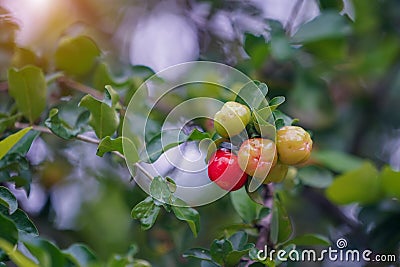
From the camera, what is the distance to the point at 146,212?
0.86 metres

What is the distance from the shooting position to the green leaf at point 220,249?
3.01 ft

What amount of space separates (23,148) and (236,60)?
81 centimetres

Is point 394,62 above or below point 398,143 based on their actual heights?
above

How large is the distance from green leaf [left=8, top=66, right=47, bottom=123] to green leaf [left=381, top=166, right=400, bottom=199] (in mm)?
681

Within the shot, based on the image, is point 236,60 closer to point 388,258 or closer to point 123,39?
point 123,39

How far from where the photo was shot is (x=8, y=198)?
33.7 inches

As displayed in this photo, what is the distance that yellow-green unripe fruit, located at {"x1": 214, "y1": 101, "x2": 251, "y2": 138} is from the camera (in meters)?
0.83

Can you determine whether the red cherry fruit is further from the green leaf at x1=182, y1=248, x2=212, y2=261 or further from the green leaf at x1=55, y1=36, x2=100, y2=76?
the green leaf at x1=55, y1=36, x2=100, y2=76

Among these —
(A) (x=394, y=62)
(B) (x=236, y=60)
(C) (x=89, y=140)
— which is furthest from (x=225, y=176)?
(A) (x=394, y=62)

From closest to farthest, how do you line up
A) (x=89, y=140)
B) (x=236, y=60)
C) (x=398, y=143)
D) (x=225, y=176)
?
(x=225, y=176) < (x=89, y=140) < (x=236, y=60) < (x=398, y=143)

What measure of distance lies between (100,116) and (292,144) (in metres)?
0.31

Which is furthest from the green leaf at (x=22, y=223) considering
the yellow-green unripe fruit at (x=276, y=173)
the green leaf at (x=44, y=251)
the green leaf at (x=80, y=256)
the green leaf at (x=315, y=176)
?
the green leaf at (x=315, y=176)

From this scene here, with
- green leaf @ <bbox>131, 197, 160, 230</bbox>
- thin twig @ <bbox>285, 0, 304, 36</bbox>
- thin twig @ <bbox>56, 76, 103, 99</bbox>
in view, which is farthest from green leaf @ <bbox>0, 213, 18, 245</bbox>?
thin twig @ <bbox>285, 0, 304, 36</bbox>

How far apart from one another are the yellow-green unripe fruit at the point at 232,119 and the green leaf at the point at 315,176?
58 cm
